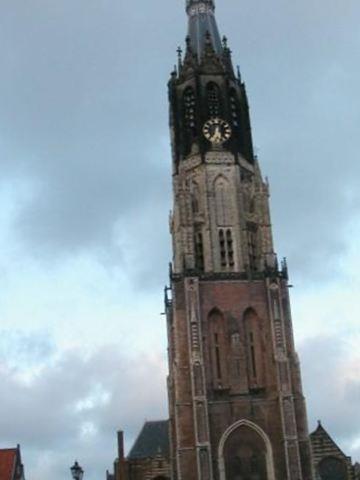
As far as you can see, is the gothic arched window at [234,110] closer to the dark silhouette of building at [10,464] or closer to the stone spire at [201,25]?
the stone spire at [201,25]

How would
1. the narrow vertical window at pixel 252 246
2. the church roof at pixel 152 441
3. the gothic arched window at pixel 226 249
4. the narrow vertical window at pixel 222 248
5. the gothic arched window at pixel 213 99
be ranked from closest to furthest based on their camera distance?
the gothic arched window at pixel 226 249 → the narrow vertical window at pixel 222 248 → the narrow vertical window at pixel 252 246 → the church roof at pixel 152 441 → the gothic arched window at pixel 213 99

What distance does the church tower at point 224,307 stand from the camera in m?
60.7

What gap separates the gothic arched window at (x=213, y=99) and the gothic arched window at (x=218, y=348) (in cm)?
1959

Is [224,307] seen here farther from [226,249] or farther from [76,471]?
[76,471]

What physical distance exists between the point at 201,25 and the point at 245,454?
4262cm

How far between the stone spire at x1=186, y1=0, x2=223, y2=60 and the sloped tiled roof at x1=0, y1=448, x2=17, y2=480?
131 ft

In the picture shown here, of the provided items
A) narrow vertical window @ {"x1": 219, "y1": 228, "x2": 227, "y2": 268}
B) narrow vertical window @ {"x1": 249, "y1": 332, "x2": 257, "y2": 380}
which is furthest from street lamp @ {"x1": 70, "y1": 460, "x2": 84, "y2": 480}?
narrow vertical window @ {"x1": 219, "y1": 228, "x2": 227, "y2": 268}

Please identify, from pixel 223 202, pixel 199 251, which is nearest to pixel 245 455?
pixel 199 251

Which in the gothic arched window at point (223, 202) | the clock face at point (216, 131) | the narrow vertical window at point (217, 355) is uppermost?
the clock face at point (216, 131)

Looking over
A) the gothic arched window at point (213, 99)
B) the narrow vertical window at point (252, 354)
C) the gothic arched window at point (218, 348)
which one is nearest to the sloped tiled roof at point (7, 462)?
the gothic arched window at point (218, 348)

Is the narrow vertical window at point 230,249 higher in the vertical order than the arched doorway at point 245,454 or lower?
higher

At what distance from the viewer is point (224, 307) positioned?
65.4 meters

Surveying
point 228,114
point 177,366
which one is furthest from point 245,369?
point 228,114

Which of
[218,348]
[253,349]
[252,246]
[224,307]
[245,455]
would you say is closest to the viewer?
[245,455]
